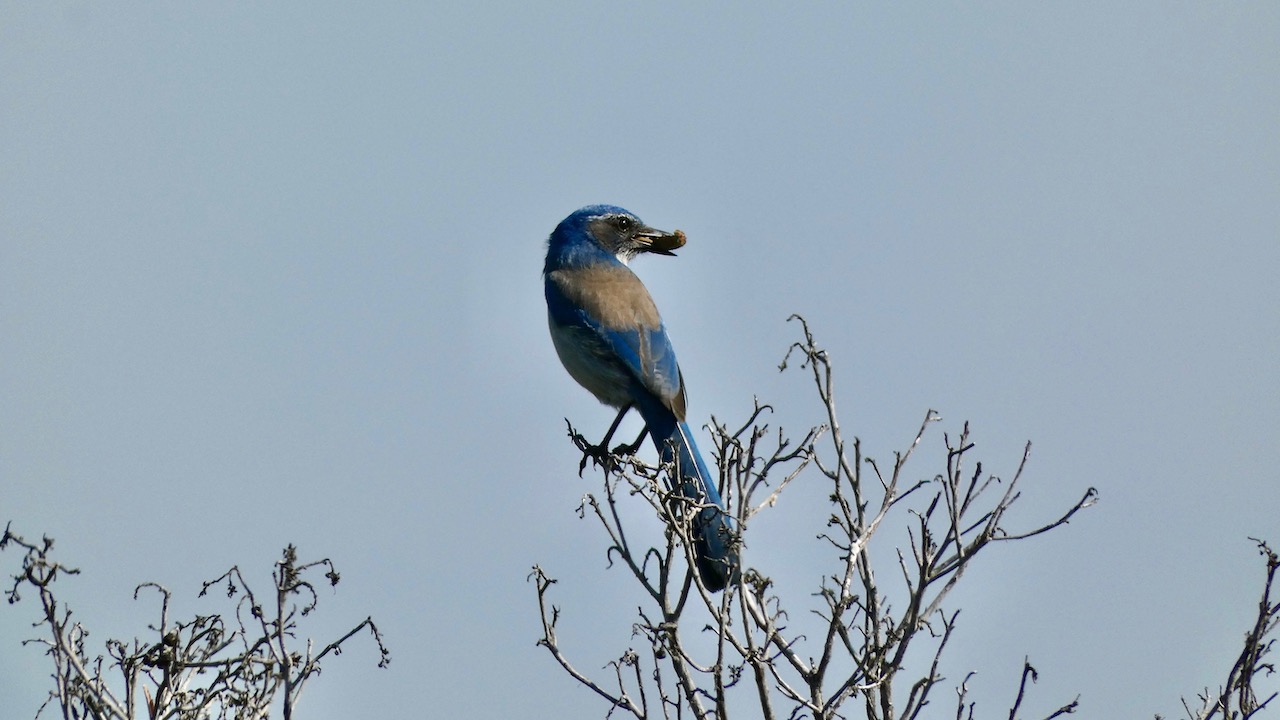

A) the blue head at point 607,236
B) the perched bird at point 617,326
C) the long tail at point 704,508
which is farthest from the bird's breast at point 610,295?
the long tail at point 704,508

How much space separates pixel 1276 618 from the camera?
519cm

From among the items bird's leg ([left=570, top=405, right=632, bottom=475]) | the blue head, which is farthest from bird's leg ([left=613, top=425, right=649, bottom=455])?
the blue head

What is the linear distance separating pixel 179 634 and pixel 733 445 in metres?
2.22

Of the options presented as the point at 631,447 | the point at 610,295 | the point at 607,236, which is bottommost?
the point at 631,447

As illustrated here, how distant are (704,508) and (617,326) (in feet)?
7.58

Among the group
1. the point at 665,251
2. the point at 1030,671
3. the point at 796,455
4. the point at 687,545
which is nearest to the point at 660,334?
the point at 665,251

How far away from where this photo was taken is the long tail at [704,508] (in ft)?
16.8

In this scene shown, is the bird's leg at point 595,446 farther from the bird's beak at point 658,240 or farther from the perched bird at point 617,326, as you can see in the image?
the bird's beak at point 658,240

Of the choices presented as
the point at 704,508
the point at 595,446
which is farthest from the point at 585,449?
the point at 704,508

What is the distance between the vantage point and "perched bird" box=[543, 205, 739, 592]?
7141 mm

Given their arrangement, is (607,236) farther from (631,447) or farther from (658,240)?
(631,447)

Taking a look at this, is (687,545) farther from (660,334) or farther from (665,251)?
(665,251)

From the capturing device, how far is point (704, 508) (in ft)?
17.8

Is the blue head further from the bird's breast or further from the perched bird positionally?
the bird's breast
